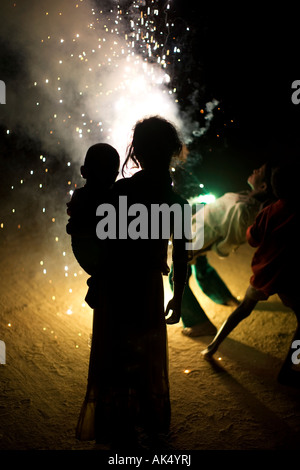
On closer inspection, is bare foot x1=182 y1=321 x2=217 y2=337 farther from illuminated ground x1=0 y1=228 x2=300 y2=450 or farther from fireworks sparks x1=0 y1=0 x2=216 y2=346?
fireworks sparks x1=0 y1=0 x2=216 y2=346

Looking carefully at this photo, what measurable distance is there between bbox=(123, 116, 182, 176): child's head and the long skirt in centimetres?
67

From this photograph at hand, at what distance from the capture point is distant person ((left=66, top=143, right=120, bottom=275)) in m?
1.78

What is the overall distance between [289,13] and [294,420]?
993 cm

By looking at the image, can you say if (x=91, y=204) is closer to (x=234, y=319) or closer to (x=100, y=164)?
(x=100, y=164)

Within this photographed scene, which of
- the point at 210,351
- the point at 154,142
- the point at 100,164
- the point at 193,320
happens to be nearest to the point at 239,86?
the point at 193,320

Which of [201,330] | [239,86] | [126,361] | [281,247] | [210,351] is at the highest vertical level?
[239,86]

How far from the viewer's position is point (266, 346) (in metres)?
3.55

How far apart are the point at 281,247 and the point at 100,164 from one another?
1.78m

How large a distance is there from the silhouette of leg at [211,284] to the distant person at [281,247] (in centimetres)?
158

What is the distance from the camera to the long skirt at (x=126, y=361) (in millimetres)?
1818

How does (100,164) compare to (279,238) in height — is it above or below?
above

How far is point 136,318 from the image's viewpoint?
6.03ft

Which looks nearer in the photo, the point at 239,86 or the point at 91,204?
the point at 91,204
